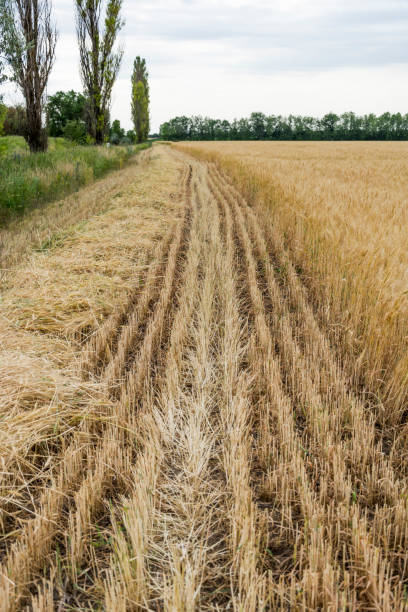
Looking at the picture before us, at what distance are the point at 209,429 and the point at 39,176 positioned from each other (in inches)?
353

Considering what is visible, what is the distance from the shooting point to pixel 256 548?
1421 millimetres

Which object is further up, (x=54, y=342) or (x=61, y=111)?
(x=61, y=111)

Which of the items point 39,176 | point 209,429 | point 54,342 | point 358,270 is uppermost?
point 39,176

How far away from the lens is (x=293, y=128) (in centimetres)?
8388

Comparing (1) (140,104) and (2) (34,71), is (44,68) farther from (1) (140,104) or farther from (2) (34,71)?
(1) (140,104)

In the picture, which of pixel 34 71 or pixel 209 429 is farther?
pixel 34 71

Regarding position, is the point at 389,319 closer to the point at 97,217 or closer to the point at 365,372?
the point at 365,372

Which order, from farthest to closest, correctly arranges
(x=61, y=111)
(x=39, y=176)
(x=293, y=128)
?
(x=293, y=128)
(x=61, y=111)
(x=39, y=176)

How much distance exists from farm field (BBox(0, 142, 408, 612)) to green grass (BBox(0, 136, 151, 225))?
3.59 metres

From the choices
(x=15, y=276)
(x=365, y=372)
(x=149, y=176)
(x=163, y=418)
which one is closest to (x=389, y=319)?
(x=365, y=372)

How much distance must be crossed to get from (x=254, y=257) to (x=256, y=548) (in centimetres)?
407

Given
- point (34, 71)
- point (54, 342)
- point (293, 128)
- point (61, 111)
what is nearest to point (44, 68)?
point (34, 71)

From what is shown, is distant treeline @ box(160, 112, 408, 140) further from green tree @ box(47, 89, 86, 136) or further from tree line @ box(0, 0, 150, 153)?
tree line @ box(0, 0, 150, 153)

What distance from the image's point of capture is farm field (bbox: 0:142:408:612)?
54.0 inches
